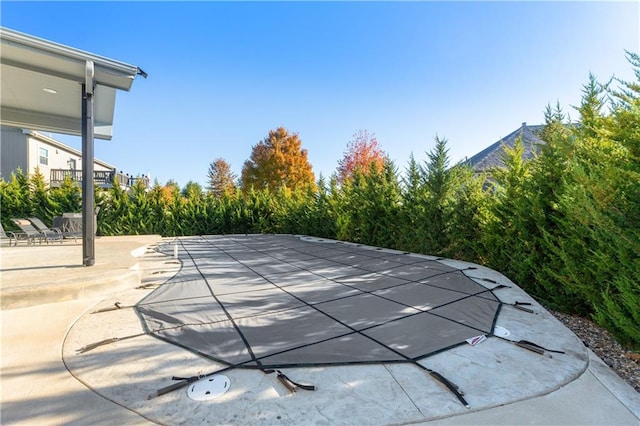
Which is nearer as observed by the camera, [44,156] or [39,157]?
[39,157]

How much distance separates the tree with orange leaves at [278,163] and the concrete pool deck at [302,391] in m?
19.8

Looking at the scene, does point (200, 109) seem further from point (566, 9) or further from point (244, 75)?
point (566, 9)

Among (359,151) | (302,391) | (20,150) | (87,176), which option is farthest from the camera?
(359,151)

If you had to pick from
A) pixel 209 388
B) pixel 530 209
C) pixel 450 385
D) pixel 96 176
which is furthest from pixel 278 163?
pixel 450 385

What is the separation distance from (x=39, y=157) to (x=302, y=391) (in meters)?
22.2

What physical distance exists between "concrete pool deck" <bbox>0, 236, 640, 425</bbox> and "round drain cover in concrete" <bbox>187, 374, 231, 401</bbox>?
0.13 feet

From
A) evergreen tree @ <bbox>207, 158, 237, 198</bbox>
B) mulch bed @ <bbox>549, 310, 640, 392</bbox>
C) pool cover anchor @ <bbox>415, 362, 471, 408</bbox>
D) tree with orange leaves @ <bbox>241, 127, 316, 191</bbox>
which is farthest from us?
evergreen tree @ <bbox>207, 158, 237, 198</bbox>

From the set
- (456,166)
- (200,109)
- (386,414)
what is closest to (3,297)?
(386,414)

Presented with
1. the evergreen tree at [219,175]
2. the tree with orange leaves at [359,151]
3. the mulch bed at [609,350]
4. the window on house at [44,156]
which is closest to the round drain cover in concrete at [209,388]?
the mulch bed at [609,350]

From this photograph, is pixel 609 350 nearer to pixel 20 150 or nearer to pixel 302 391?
pixel 302 391

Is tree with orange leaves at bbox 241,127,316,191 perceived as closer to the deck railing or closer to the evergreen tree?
the deck railing

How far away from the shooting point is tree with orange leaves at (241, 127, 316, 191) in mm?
21938

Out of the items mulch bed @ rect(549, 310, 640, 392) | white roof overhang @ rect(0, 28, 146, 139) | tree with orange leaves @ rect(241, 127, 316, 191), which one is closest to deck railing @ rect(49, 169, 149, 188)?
tree with orange leaves @ rect(241, 127, 316, 191)

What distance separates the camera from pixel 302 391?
1.62 m
